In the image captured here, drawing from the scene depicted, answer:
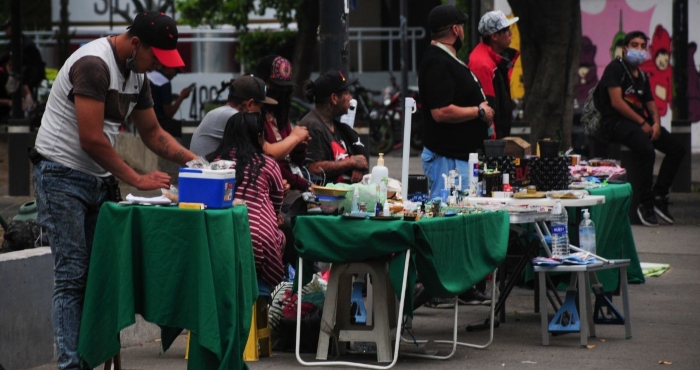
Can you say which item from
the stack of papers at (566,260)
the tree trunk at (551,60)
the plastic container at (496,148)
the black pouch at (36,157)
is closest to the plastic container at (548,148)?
the plastic container at (496,148)

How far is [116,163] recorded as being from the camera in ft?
20.1

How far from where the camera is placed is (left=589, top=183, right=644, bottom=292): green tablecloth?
28.4ft

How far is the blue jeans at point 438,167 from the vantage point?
9047mm

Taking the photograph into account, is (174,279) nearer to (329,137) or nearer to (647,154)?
(329,137)

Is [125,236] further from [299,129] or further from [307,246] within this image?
[299,129]

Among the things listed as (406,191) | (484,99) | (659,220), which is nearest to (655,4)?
(659,220)

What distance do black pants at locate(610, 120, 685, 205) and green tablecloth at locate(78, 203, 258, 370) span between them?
307 inches

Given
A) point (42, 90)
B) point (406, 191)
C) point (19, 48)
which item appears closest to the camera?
point (406, 191)

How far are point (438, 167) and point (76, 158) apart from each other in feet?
11.5

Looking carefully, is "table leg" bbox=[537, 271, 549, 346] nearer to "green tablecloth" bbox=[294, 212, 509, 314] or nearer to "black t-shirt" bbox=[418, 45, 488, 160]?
"green tablecloth" bbox=[294, 212, 509, 314]

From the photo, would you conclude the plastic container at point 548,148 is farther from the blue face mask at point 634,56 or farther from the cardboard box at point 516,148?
the blue face mask at point 634,56

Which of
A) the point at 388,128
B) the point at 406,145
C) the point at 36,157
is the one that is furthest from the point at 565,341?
the point at 388,128

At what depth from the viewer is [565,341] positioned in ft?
26.5

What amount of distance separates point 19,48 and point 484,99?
10047mm
